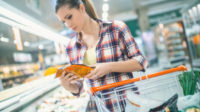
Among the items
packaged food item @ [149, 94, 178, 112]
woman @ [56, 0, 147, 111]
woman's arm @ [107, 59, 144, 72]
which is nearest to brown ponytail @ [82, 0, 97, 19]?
woman @ [56, 0, 147, 111]

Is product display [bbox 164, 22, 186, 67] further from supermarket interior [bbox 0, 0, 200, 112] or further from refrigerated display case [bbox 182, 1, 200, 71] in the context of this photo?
refrigerated display case [bbox 182, 1, 200, 71]

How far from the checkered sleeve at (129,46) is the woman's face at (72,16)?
12.6 inches

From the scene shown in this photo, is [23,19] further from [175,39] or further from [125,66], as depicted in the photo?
[175,39]

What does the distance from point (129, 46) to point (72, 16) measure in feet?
1.63

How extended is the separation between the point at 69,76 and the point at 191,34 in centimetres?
737

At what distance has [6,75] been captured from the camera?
6.23 metres

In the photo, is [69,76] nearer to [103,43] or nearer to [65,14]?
[103,43]

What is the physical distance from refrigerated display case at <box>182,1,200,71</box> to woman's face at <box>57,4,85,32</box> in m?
6.13

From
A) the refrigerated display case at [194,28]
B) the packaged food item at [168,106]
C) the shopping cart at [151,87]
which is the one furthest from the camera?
the refrigerated display case at [194,28]

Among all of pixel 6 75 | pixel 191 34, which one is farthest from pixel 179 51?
pixel 6 75

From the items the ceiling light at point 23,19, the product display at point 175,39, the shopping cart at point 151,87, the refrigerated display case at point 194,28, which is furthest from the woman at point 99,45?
the product display at point 175,39

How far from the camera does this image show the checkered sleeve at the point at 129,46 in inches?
45.3

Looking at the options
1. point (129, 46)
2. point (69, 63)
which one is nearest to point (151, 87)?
point (129, 46)

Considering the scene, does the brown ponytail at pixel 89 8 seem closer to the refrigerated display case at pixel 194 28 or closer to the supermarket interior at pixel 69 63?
the supermarket interior at pixel 69 63
